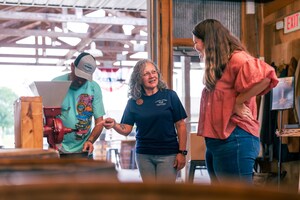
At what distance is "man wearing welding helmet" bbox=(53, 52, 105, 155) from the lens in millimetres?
2852

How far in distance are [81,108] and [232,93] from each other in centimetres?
97

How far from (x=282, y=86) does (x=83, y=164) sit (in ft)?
14.7

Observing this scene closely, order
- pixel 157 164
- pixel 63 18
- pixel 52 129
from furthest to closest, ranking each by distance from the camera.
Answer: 1. pixel 63 18
2. pixel 157 164
3. pixel 52 129

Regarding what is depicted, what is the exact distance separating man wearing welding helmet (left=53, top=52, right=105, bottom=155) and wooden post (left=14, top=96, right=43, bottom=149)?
32.6 inches

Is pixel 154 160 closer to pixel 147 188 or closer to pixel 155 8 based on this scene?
pixel 155 8

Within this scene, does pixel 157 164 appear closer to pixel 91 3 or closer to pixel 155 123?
pixel 155 123

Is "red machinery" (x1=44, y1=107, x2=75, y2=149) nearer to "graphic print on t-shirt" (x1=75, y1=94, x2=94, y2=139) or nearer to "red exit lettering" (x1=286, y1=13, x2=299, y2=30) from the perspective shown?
"graphic print on t-shirt" (x1=75, y1=94, x2=94, y2=139)

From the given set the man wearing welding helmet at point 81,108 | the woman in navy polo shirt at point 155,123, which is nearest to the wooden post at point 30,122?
the man wearing welding helmet at point 81,108

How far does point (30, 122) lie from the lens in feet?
6.39

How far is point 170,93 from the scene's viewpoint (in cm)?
313

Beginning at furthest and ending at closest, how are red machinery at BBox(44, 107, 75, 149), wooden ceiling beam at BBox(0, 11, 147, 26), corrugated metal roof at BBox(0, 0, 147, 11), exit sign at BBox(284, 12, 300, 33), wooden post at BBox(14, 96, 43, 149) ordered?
wooden ceiling beam at BBox(0, 11, 147, 26), corrugated metal roof at BBox(0, 0, 147, 11), exit sign at BBox(284, 12, 300, 33), red machinery at BBox(44, 107, 75, 149), wooden post at BBox(14, 96, 43, 149)

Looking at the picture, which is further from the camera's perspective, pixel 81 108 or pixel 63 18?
pixel 63 18

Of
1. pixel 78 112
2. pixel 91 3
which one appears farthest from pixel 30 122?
pixel 91 3

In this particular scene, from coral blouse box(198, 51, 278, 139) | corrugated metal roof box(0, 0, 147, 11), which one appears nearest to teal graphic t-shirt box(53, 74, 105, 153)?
coral blouse box(198, 51, 278, 139)
